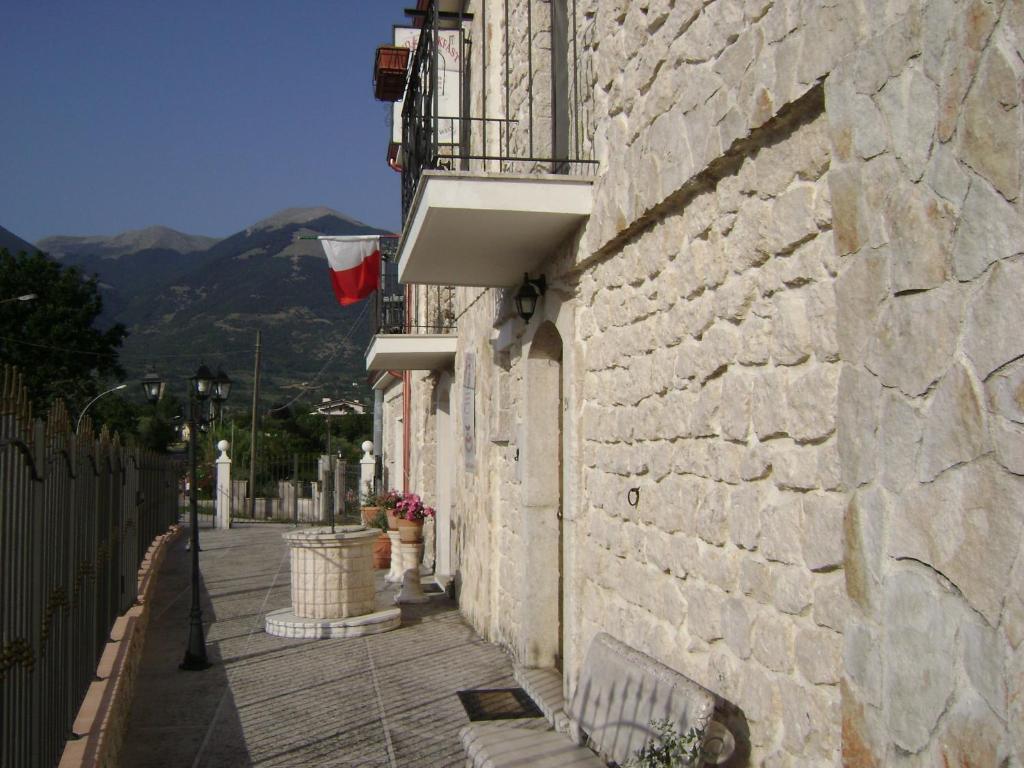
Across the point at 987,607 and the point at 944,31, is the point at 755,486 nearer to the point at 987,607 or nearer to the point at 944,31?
the point at 987,607

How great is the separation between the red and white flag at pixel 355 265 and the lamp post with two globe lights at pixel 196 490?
2.76 metres

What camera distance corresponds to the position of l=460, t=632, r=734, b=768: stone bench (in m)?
3.51

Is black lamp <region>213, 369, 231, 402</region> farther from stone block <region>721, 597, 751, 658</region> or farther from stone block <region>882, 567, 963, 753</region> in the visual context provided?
stone block <region>882, 567, 963, 753</region>

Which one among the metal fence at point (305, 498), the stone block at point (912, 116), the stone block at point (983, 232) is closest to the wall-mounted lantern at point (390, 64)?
the metal fence at point (305, 498)

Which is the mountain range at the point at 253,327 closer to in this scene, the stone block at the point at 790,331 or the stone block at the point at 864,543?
the stone block at the point at 790,331

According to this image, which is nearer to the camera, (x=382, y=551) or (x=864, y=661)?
(x=864, y=661)

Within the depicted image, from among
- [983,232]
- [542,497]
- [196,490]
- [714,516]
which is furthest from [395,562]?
[983,232]

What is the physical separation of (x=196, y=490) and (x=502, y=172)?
14.8 ft

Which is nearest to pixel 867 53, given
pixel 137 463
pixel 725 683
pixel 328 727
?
pixel 725 683

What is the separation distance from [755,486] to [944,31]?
1.71 metres

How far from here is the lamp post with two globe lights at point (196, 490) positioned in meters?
7.90

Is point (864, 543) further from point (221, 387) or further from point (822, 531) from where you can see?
point (221, 387)

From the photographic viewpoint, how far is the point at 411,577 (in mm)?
11094

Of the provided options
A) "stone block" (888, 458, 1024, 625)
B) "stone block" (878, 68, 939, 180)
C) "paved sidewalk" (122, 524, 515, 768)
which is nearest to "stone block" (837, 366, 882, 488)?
"stone block" (888, 458, 1024, 625)
